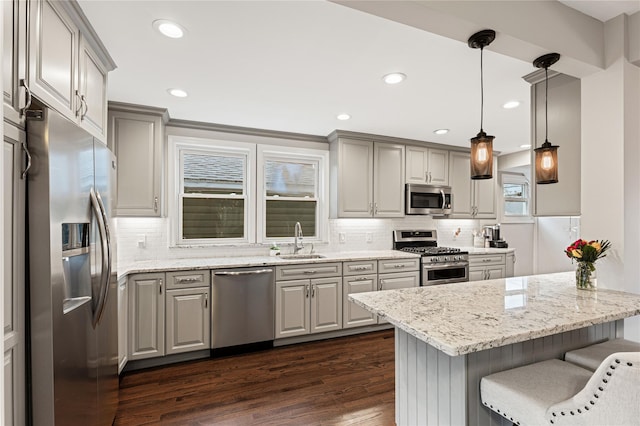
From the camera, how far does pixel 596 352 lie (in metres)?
1.58

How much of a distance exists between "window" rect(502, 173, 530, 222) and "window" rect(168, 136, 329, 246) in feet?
11.0

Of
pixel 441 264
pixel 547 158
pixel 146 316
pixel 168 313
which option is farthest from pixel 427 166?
pixel 146 316

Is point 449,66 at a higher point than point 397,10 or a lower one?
higher

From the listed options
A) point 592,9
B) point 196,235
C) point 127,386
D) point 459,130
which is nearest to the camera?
point 592,9

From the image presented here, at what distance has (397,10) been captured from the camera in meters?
1.42

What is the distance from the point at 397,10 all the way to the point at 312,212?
3.00m

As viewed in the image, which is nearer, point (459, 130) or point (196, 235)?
point (196, 235)

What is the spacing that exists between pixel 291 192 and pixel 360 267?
132 cm

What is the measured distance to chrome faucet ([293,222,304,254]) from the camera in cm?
388

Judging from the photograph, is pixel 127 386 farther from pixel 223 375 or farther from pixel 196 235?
pixel 196 235

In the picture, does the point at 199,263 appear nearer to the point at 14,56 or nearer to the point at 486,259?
the point at 14,56

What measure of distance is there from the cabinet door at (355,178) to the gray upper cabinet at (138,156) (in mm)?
2049

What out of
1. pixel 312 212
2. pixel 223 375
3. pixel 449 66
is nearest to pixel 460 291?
pixel 449 66

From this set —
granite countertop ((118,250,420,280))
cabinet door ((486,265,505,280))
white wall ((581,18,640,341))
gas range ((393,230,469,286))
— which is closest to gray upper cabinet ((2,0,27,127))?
granite countertop ((118,250,420,280))
